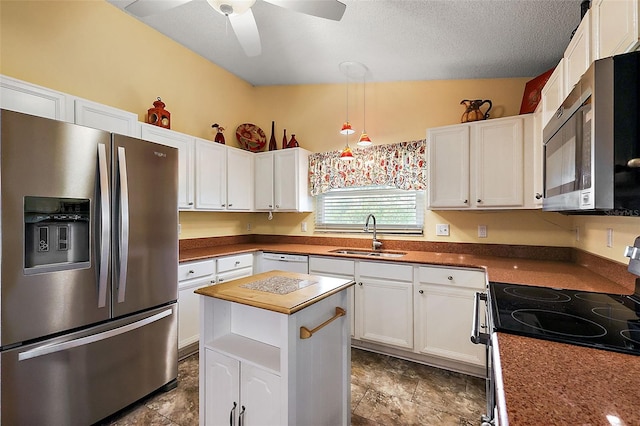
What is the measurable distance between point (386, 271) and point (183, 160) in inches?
86.0

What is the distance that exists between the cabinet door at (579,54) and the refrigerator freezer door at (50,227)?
2529mm

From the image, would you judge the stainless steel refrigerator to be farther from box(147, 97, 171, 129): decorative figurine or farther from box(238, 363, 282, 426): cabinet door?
box(238, 363, 282, 426): cabinet door

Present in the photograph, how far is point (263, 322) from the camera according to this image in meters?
1.54

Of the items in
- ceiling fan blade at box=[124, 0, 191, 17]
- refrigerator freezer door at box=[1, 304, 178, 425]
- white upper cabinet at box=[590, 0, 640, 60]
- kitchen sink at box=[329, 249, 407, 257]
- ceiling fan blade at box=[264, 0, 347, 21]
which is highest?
ceiling fan blade at box=[124, 0, 191, 17]

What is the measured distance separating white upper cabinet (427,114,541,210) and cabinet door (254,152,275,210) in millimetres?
1856

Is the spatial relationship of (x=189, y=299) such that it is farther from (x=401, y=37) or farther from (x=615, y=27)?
(x=615, y=27)

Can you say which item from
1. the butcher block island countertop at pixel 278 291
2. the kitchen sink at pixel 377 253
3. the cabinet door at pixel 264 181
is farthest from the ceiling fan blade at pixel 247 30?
the kitchen sink at pixel 377 253

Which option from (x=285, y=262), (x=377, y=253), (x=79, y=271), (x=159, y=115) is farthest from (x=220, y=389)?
(x=159, y=115)

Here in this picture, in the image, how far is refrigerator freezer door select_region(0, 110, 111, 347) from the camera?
4.65 feet

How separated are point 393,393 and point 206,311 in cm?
149

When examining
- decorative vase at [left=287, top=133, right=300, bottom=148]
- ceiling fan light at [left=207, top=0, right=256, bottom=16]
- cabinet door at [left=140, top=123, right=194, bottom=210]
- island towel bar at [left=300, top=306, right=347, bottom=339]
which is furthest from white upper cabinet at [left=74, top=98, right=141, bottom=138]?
island towel bar at [left=300, top=306, right=347, bottom=339]

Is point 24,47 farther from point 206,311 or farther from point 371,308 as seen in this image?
point 371,308

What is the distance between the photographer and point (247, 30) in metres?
1.90

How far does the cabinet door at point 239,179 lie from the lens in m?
3.39
